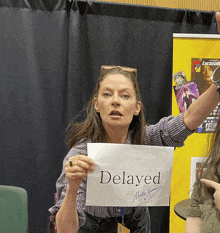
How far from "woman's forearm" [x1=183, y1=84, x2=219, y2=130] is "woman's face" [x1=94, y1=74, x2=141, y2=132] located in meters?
0.24

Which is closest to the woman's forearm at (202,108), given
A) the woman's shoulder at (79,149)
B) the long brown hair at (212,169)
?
the long brown hair at (212,169)

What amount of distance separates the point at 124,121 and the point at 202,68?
1133 mm

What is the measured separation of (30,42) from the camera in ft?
6.26

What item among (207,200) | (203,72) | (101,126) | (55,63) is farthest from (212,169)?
(55,63)

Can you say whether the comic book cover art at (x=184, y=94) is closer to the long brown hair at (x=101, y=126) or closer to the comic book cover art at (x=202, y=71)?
the comic book cover art at (x=202, y=71)

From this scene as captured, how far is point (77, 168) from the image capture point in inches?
36.9

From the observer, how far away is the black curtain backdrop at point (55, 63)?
1.91 metres

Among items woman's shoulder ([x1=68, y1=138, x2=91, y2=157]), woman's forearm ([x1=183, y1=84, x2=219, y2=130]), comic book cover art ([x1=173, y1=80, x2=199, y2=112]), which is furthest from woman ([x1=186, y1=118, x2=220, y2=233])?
comic book cover art ([x1=173, y1=80, x2=199, y2=112])

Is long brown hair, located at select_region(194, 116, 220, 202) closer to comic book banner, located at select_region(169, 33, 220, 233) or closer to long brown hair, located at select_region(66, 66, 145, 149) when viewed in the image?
long brown hair, located at select_region(66, 66, 145, 149)

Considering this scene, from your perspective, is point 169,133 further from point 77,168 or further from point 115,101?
point 77,168

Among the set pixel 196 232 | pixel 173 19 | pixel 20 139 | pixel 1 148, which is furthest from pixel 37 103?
pixel 196 232

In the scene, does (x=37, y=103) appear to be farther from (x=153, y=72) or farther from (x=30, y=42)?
(x=153, y=72)

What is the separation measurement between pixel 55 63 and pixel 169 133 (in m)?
1.11

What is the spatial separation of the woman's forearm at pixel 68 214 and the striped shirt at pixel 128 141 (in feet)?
0.14
